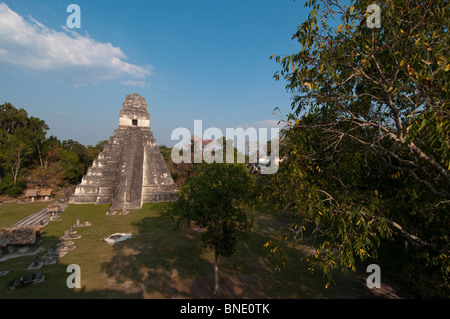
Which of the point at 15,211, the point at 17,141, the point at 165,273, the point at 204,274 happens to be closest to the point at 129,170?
the point at 15,211

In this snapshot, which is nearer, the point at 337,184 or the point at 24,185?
the point at 337,184

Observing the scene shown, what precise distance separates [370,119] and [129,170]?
18.3 metres

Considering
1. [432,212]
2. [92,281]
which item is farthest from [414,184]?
[92,281]

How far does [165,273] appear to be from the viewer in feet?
26.5

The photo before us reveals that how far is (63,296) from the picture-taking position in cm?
636

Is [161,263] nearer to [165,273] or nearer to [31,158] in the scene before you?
[165,273]

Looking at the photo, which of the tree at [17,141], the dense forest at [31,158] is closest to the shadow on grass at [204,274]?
the dense forest at [31,158]

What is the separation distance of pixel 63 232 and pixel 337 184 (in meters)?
13.1

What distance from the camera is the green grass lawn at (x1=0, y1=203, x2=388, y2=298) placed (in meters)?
6.94

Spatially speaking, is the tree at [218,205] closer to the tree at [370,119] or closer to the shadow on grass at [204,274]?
the shadow on grass at [204,274]

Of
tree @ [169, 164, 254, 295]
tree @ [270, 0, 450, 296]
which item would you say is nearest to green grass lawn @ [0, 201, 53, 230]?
tree @ [169, 164, 254, 295]

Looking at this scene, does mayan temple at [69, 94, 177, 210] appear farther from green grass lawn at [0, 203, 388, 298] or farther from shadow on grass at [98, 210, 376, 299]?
shadow on grass at [98, 210, 376, 299]
